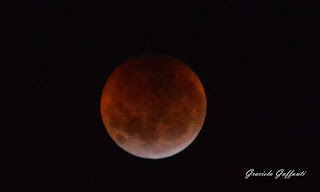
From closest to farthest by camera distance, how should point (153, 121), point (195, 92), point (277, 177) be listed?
point (153, 121)
point (195, 92)
point (277, 177)

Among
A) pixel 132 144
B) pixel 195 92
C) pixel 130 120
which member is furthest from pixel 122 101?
pixel 195 92

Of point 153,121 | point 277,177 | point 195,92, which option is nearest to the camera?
point 153,121

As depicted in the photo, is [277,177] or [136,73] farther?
[277,177]

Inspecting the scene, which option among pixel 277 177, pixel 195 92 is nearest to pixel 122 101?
pixel 195 92

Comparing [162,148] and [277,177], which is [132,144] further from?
[277,177]

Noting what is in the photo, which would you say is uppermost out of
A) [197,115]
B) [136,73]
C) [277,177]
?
[136,73]

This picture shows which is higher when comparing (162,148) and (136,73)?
(136,73)

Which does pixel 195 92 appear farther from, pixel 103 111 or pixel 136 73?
pixel 103 111
